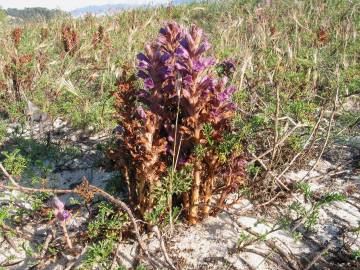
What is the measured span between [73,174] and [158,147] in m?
1.32

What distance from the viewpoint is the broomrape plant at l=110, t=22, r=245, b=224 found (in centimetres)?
226

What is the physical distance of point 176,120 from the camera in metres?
2.22

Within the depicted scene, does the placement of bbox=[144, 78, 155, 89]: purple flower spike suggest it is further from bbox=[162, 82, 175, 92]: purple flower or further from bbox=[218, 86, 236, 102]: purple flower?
bbox=[218, 86, 236, 102]: purple flower

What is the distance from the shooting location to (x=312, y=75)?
4652mm

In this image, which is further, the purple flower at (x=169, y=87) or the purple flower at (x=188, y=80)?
the purple flower at (x=169, y=87)

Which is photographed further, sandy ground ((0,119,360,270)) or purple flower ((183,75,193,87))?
sandy ground ((0,119,360,270))

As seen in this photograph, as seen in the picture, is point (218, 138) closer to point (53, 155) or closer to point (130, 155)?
point (130, 155)

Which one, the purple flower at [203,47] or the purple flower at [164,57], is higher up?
the purple flower at [203,47]

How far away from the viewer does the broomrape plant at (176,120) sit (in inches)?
88.9

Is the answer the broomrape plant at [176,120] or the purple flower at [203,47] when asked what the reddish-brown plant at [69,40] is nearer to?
the broomrape plant at [176,120]

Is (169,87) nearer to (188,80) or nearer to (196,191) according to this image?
(188,80)

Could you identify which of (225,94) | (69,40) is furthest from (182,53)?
(69,40)

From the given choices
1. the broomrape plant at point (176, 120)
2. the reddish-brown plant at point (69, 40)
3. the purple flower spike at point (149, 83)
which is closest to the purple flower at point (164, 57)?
the broomrape plant at point (176, 120)

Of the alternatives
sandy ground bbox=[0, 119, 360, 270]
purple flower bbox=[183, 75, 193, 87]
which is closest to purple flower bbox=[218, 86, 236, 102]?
purple flower bbox=[183, 75, 193, 87]
